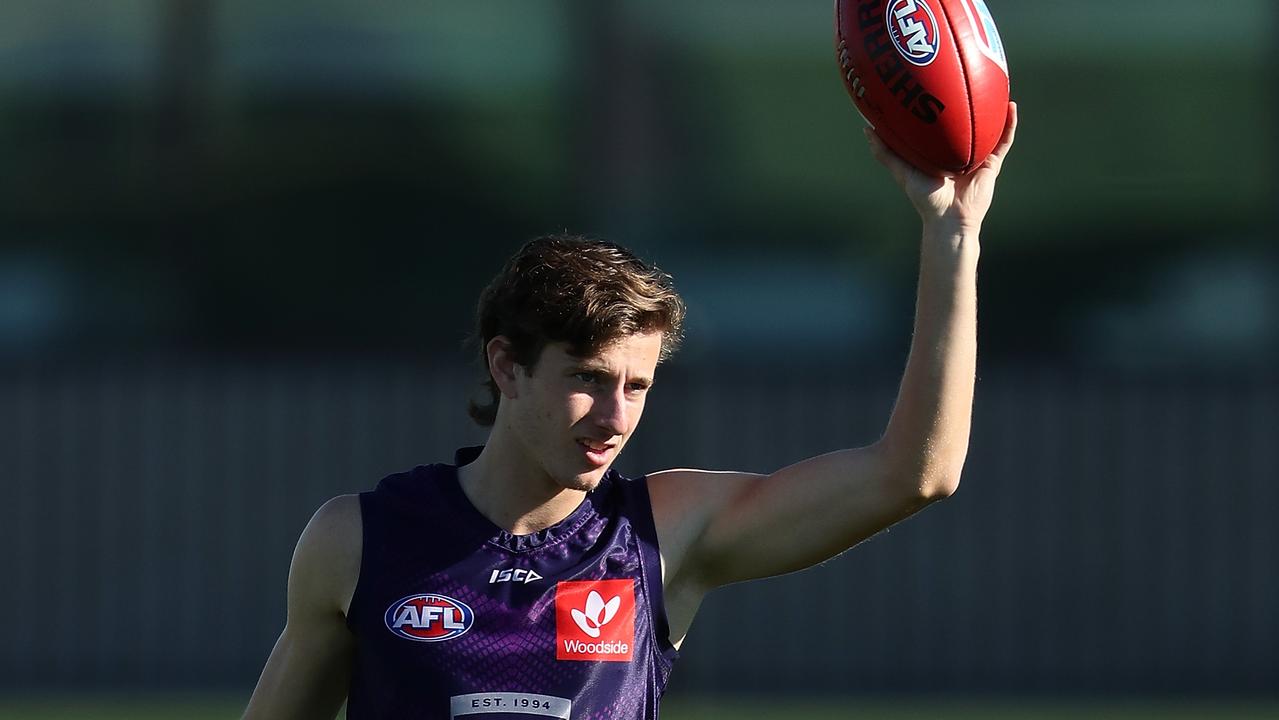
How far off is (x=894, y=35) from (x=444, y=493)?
1.05 m

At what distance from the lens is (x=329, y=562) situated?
10.5ft

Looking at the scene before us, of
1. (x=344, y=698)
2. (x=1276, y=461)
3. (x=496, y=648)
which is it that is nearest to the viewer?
(x=496, y=648)

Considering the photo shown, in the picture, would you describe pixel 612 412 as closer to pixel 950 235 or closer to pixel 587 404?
pixel 587 404

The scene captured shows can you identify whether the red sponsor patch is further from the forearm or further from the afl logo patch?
the forearm

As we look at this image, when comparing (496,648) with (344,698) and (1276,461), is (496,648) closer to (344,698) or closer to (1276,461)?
(344,698)

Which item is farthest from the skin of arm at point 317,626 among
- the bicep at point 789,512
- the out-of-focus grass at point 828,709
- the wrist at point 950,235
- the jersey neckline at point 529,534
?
the out-of-focus grass at point 828,709

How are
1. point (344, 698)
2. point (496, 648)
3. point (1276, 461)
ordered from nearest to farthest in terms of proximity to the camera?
point (496, 648)
point (344, 698)
point (1276, 461)

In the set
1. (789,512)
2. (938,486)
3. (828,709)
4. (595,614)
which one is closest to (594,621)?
(595,614)

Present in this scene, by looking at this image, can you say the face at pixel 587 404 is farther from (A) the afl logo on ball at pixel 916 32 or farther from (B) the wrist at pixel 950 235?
(A) the afl logo on ball at pixel 916 32

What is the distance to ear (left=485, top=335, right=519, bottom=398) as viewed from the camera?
3193 millimetres

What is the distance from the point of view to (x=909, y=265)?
9.13 meters

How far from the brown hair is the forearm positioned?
0.41 metres

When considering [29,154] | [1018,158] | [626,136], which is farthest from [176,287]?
[1018,158]

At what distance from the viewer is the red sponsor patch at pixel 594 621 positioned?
10.3 ft
